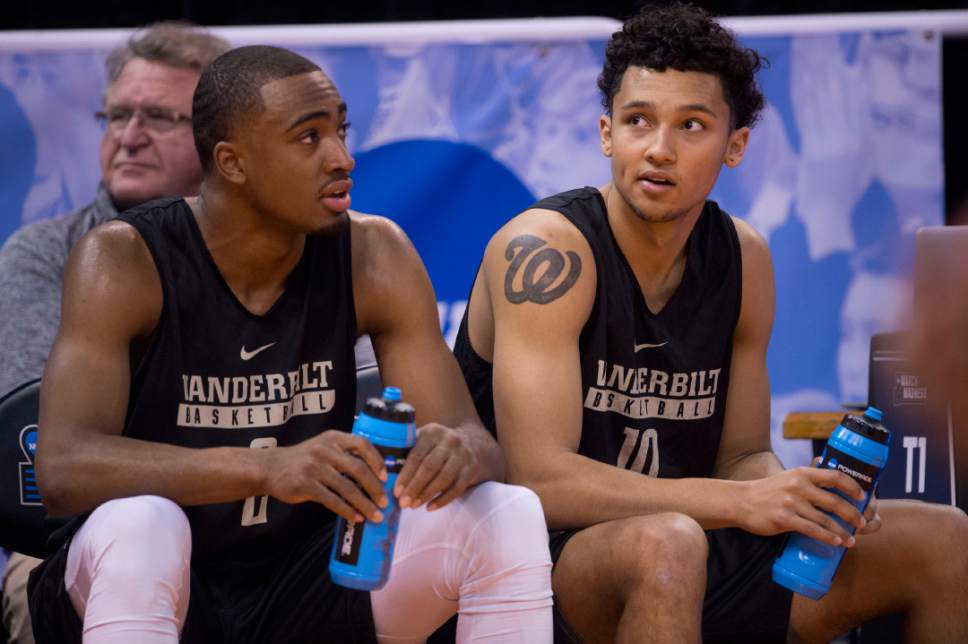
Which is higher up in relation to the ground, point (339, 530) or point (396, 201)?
point (396, 201)

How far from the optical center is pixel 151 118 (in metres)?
3.29

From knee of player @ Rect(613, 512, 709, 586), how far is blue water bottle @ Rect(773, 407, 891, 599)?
0.17m

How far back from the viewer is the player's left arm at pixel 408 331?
2.24 meters

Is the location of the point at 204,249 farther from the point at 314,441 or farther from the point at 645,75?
the point at 645,75

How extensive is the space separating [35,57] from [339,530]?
2208mm

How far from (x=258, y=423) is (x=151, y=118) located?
1.35m

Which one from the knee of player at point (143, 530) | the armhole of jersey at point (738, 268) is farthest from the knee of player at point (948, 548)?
the knee of player at point (143, 530)

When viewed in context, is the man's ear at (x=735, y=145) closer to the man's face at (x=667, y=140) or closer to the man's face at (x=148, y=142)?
the man's face at (x=667, y=140)

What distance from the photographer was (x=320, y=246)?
2.36 meters

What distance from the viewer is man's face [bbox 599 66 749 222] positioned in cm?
241

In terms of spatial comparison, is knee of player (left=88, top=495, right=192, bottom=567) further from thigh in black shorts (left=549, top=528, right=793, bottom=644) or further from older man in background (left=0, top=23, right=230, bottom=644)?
older man in background (left=0, top=23, right=230, bottom=644)

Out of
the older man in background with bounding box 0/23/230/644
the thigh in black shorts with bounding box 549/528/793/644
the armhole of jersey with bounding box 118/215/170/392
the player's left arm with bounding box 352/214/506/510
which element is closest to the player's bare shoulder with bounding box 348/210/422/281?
the player's left arm with bounding box 352/214/506/510

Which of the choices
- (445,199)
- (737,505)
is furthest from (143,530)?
(445,199)

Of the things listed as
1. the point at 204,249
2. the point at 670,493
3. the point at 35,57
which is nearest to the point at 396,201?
the point at 35,57
